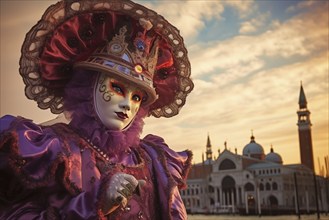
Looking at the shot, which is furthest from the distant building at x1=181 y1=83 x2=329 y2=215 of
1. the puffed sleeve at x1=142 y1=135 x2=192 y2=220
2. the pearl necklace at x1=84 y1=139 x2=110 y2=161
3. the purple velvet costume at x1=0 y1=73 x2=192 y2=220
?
the pearl necklace at x1=84 y1=139 x2=110 y2=161

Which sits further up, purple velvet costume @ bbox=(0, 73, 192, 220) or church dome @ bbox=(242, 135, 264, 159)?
church dome @ bbox=(242, 135, 264, 159)

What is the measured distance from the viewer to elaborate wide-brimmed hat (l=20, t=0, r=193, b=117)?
169cm

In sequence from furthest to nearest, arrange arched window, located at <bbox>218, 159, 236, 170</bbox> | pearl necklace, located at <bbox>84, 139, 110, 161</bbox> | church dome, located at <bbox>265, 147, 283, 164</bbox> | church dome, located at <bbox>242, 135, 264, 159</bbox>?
church dome, located at <bbox>242, 135, 264, 159</bbox>, church dome, located at <bbox>265, 147, 283, 164</bbox>, arched window, located at <bbox>218, 159, 236, 170</bbox>, pearl necklace, located at <bbox>84, 139, 110, 161</bbox>

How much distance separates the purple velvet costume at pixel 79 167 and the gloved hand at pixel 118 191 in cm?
3

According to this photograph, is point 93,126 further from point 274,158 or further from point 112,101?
point 274,158

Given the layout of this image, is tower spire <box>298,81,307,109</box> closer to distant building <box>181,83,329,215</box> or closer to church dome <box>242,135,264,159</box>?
distant building <box>181,83,329,215</box>

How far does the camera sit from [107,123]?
65.7 inches

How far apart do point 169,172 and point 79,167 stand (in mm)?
471

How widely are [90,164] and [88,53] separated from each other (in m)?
0.50

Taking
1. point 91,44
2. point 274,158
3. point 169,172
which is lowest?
point 169,172

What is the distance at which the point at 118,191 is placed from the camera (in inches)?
56.3

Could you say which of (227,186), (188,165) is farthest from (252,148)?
(188,165)

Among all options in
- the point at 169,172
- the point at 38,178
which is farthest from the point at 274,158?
the point at 38,178

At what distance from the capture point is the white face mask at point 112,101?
1.67 metres
